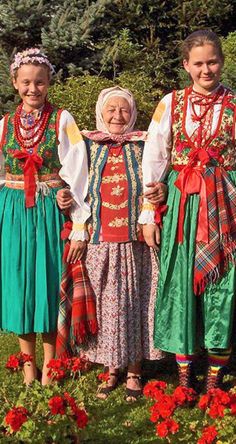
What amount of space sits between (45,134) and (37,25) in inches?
114

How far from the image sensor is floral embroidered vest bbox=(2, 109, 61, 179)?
3.50 m

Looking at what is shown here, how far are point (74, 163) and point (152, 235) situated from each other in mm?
551

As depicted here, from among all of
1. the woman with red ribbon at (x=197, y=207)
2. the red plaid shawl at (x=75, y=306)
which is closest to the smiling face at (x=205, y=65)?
the woman with red ribbon at (x=197, y=207)

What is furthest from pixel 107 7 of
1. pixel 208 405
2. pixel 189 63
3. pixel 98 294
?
pixel 208 405

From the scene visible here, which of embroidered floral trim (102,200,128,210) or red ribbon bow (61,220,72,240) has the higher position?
embroidered floral trim (102,200,128,210)

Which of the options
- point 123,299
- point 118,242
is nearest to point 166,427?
point 123,299

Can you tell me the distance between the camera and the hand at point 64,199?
3477 mm

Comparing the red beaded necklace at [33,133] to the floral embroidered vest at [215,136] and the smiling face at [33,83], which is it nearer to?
the smiling face at [33,83]

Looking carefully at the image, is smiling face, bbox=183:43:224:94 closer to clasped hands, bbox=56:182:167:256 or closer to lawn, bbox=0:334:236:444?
clasped hands, bbox=56:182:167:256

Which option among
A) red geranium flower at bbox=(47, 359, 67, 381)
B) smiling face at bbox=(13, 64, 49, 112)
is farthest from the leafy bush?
red geranium flower at bbox=(47, 359, 67, 381)

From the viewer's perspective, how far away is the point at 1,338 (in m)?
5.06

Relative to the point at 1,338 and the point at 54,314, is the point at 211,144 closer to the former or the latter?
the point at 54,314

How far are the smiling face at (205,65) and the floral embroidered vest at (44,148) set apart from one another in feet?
2.46

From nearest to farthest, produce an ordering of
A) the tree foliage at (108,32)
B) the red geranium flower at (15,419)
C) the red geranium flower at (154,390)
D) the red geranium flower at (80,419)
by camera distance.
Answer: the red geranium flower at (15,419) < the red geranium flower at (80,419) < the red geranium flower at (154,390) < the tree foliage at (108,32)
